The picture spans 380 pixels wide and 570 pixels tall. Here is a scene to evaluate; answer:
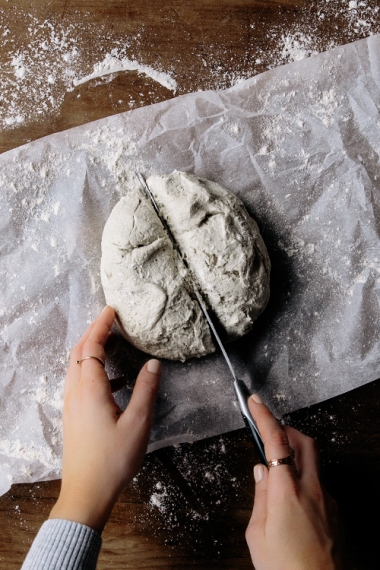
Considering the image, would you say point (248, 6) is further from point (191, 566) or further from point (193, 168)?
point (191, 566)

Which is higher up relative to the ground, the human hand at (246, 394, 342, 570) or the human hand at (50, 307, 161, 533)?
the human hand at (50, 307, 161, 533)

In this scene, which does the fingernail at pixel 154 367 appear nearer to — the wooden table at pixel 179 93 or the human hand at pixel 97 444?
the human hand at pixel 97 444

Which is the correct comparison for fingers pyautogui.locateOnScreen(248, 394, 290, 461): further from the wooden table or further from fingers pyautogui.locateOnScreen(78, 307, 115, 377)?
fingers pyautogui.locateOnScreen(78, 307, 115, 377)

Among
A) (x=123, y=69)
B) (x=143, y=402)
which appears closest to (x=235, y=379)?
(x=143, y=402)

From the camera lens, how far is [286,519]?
99 centimetres

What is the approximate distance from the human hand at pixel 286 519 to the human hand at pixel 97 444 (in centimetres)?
27

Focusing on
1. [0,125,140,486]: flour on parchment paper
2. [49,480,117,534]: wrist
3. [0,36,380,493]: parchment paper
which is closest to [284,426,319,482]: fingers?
[0,36,380,493]: parchment paper

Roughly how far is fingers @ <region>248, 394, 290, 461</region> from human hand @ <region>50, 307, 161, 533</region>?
26cm

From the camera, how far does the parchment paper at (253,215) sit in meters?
1.32

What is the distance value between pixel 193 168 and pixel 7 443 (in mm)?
941

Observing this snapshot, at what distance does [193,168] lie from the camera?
4.55ft

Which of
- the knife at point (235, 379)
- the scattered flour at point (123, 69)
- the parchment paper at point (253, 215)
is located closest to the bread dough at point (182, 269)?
the knife at point (235, 379)

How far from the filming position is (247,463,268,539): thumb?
1045 mm

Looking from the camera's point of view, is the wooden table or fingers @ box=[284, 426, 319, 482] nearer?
fingers @ box=[284, 426, 319, 482]
